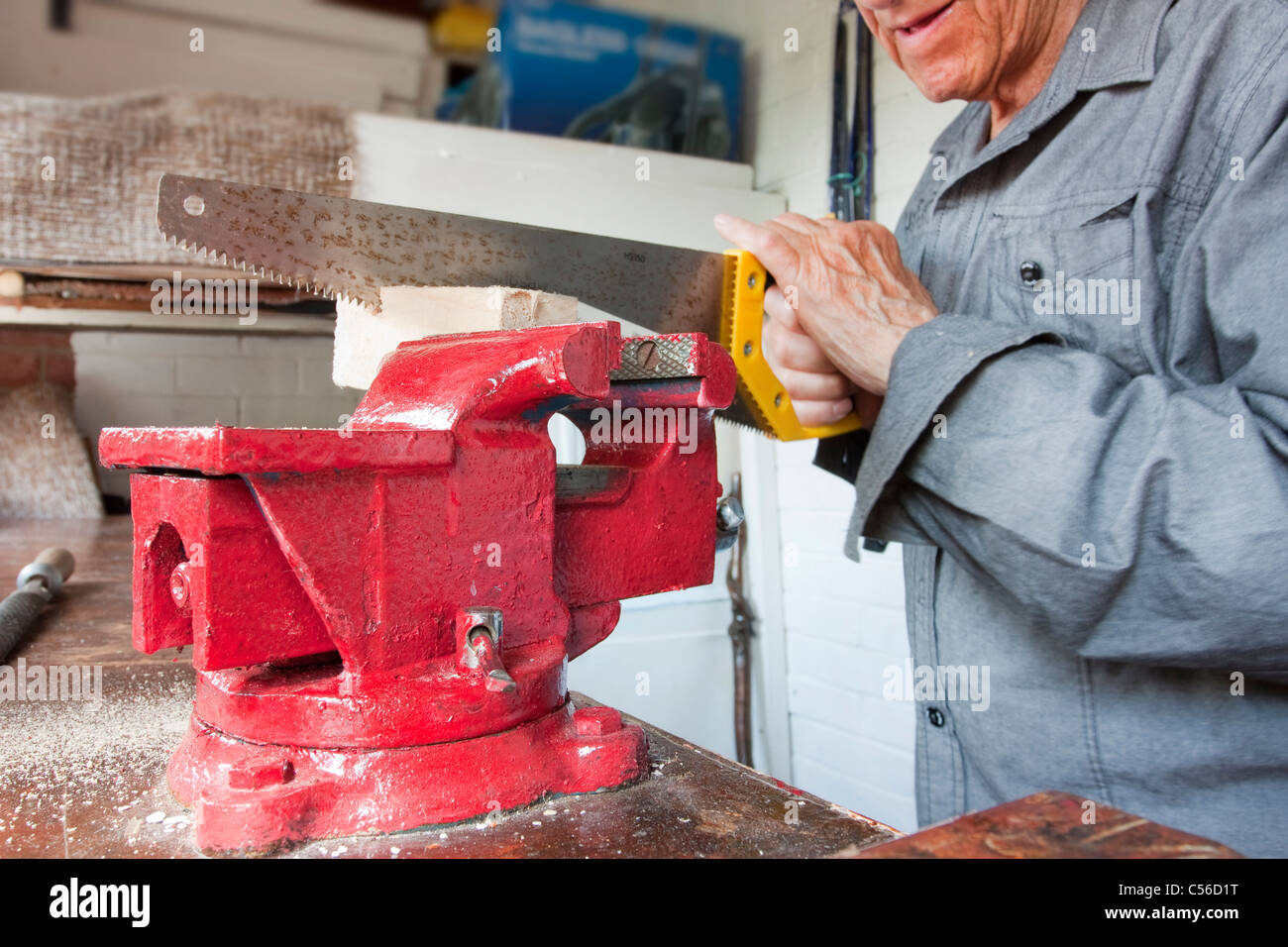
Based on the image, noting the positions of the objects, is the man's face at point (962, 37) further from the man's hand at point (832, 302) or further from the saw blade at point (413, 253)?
the saw blade at point (413, 253)

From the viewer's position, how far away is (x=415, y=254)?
94 centimetres

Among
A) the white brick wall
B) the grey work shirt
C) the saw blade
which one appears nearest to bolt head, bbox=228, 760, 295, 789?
the saw blade

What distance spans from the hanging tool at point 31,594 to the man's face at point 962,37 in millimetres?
1439

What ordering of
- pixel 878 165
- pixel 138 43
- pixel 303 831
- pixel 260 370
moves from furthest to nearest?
pixel 260 370 → pixel 138 43 → pixel 878 165 → pixel 303 831

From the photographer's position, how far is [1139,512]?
765mm

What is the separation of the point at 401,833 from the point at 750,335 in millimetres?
672

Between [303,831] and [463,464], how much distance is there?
0.98 ft

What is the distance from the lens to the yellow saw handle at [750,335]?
41.6 inches

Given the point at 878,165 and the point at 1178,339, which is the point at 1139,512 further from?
the point at 878,165

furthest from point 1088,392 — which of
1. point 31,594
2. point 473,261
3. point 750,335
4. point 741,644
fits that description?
point 741,644

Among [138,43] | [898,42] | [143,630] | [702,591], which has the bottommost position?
[702,591]

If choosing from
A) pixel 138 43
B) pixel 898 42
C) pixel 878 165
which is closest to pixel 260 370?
pixel 138 43

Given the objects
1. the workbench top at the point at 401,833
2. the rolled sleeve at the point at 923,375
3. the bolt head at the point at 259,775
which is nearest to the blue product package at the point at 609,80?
the rolled sleeve at the point at 923,375

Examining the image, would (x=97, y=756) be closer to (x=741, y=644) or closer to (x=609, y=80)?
(x=741, y=644)
